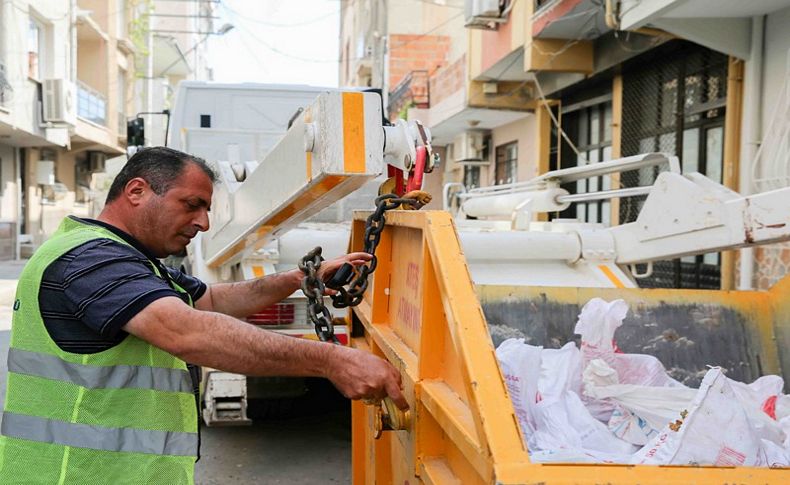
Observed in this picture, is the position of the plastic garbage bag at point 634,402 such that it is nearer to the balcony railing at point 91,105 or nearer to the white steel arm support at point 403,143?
the white steel arm support at point 403,143

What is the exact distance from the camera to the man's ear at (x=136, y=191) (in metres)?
1.99

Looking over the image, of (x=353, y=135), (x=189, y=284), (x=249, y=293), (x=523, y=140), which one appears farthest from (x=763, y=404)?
(x=523, y=140)

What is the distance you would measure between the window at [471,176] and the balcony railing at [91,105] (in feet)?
33.8

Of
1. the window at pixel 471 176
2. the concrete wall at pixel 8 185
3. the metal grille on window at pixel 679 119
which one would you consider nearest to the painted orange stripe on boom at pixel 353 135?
the metal grille on window at pixel 679 119

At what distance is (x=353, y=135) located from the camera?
6.71 feet

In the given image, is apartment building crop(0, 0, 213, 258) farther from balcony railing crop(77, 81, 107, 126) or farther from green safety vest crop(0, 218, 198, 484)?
green safety vest crop(0, 218, 198, 484)

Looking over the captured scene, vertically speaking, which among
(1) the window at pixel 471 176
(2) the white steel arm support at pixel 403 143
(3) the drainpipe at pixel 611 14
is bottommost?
(2) the white steel arm support at pixel 403 143

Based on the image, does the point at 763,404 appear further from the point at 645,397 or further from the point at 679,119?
the point at 679,119

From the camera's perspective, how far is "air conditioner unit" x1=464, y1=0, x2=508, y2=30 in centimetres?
1088

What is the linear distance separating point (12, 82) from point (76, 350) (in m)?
15.5

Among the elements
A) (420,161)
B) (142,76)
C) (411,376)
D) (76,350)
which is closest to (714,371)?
(411,376)

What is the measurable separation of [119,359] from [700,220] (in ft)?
7.98

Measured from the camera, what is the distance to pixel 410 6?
73.9 feet

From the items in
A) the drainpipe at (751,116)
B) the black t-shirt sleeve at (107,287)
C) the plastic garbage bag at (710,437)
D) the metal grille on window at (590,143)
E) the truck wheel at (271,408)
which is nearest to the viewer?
the plastic garbage bag at (710,437)
